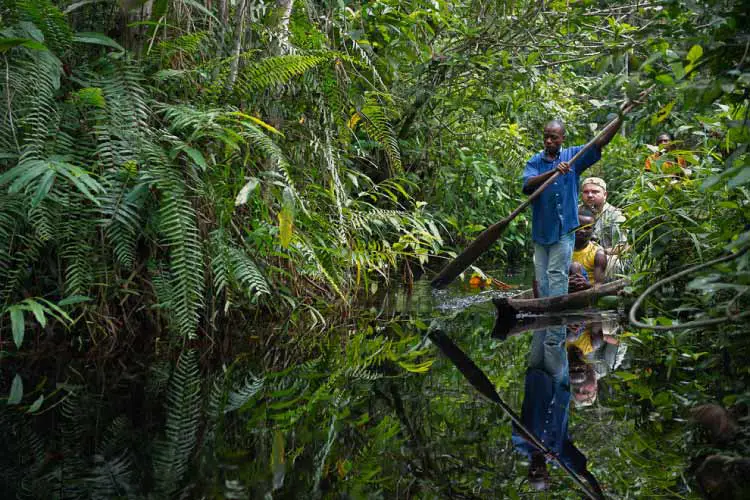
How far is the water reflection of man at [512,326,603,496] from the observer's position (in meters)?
2.37

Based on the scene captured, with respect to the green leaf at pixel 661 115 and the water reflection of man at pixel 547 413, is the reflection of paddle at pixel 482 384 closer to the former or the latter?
the water reflection of man at pixel 547 413

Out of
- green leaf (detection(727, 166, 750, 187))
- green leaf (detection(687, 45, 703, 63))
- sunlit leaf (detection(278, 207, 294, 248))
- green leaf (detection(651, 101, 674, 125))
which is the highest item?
green leaf (detection(687, 45, 703, 63))

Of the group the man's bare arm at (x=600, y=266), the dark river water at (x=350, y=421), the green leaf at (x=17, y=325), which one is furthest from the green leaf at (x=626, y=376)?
the man's bare arm at (x=600, y=266)

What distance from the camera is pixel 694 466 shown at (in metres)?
2.27

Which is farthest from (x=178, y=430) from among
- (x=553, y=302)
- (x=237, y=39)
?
(x=553, y=302)

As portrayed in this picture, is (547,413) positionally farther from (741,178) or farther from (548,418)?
(741,178)

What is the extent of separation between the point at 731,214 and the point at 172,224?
8.36 feet

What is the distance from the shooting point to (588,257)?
7.03 m

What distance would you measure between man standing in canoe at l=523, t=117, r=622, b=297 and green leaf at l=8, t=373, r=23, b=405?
3.74m

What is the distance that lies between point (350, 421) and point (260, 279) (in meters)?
1.38

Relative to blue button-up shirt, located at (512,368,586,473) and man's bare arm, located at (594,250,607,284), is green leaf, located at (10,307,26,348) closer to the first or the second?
blue button-up shirt, located at (512,368,586,473)

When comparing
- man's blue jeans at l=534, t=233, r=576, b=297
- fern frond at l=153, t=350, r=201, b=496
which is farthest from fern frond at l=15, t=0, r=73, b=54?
man's blue jeans at l=534, t=233, r=576, b=297

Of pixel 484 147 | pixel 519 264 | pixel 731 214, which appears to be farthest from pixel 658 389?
pixel 519 264

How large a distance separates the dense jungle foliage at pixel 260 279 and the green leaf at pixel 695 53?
0.02 meters
